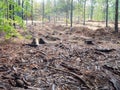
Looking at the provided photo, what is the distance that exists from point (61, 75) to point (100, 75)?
1447 millimetres

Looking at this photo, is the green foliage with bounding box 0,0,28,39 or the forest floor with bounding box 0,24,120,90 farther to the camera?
the green foliage with bounding box 0,0,28,39

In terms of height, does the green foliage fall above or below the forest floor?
above

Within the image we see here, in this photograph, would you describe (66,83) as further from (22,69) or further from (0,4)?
(0,4)

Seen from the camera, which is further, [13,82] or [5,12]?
[5,12]

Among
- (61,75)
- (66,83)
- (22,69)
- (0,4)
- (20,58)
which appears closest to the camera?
(66,83)

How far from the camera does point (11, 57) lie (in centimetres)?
948

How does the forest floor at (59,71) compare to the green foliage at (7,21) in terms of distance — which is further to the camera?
the green foliage at (7,21)

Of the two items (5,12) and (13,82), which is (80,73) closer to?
(13,82)

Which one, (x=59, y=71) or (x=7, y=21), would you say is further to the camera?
(x=7, y=21)

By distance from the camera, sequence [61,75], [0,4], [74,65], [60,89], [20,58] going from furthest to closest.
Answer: [0,4] < [20,58] < [74,65] < [61,75] < [60,89]

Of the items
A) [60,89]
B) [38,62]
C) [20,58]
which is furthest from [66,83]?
[20,58]

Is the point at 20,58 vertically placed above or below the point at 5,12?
below

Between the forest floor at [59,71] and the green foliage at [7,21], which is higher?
the green foliage at [7,21]

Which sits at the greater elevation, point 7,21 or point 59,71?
point 7,21
